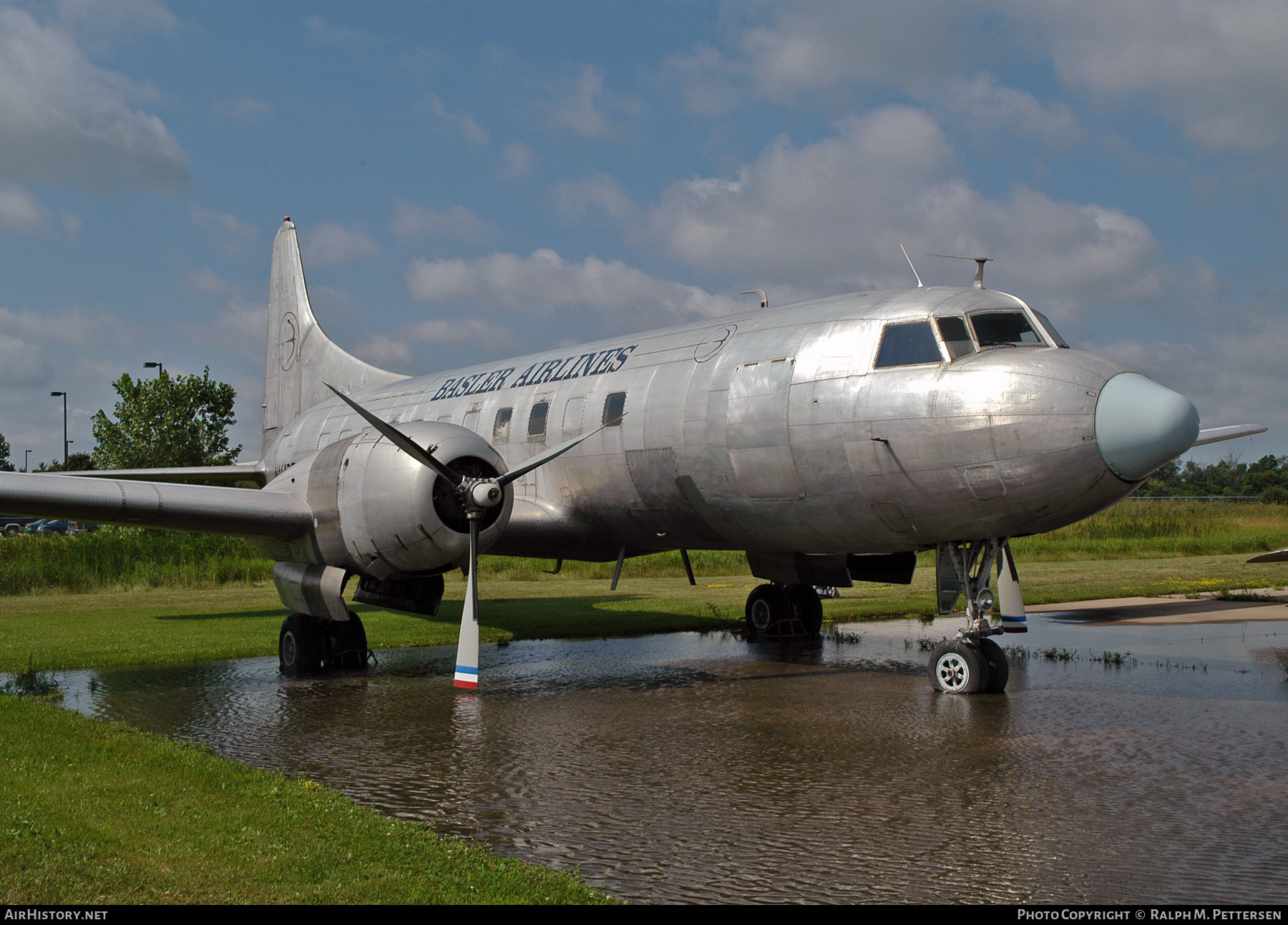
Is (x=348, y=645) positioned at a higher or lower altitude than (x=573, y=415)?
lower

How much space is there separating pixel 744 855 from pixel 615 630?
10966mm

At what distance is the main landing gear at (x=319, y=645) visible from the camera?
39.9 ft

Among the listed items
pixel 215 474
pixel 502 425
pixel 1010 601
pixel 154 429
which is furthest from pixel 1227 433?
pixel 154 429

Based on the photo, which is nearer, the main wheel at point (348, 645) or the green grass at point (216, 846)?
the green grass at point (216, 846)

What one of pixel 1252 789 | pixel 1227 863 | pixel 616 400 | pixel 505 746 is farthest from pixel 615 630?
pixel 1227 863

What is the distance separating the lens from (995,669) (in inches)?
392

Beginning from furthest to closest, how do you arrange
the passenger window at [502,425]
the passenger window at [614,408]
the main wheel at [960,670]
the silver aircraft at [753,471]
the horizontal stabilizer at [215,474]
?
the horizontal stabilizer at [215,474], the passenger window at [502,425], the passenger window at [614,408], the main wheel at [960,670], the silver aircraft at [753,471]

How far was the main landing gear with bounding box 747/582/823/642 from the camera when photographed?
598 inches

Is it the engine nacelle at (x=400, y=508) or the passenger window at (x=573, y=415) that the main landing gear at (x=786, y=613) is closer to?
the passenger window at (x=573, y=415)

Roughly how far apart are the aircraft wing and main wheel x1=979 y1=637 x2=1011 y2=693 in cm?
723

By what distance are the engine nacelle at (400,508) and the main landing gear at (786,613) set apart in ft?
18.5

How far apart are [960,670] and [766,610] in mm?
5521

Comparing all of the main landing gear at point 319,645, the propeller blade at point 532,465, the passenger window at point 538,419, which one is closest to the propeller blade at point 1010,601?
the propeller blade at point 532,465

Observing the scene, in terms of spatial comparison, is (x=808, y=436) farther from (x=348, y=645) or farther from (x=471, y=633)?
(x=348, y=645)
